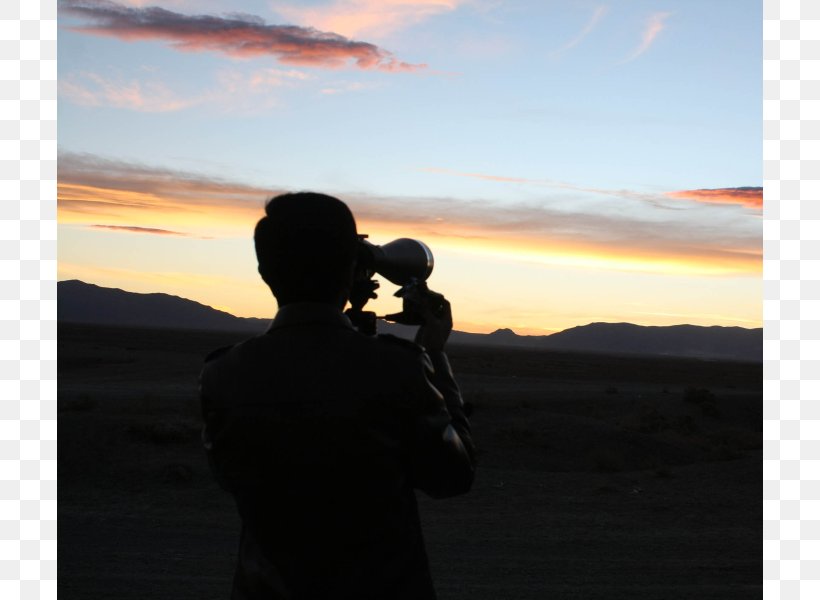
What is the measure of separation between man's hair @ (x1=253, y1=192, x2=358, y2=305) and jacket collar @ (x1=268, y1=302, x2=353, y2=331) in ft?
0.08

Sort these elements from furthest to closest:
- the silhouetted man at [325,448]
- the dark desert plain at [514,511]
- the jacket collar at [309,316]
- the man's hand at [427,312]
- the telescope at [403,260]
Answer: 1. the dark desert plain at [514,511]
2. the telescope at [403,260]
3. the man's hand at [427,312]
4. the jacket collar at [309,316]
5. the silhouetted man at [325,448]

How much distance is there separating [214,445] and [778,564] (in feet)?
12.3

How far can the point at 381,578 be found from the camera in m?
2.29

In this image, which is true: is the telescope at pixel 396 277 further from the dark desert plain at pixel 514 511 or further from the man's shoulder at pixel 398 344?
the dark desert plain at pixel 514 511

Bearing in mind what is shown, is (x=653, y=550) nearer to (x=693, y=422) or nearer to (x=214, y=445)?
(x=214, y=445)

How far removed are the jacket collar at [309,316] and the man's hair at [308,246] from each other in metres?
0.03

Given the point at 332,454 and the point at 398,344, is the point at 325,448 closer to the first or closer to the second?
the point at 332,454

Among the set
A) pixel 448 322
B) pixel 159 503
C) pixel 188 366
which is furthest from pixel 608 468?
pixel 188 366

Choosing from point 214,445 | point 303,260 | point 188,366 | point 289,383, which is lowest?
point 188,366

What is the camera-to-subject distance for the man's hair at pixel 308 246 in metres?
2.41

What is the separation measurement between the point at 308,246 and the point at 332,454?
1.79 ft

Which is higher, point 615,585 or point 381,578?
point 381,578

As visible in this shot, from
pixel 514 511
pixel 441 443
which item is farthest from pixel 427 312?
pixel 514 511

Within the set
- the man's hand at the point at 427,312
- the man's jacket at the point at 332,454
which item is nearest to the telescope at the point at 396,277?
the man's hand at the point at 427,312
